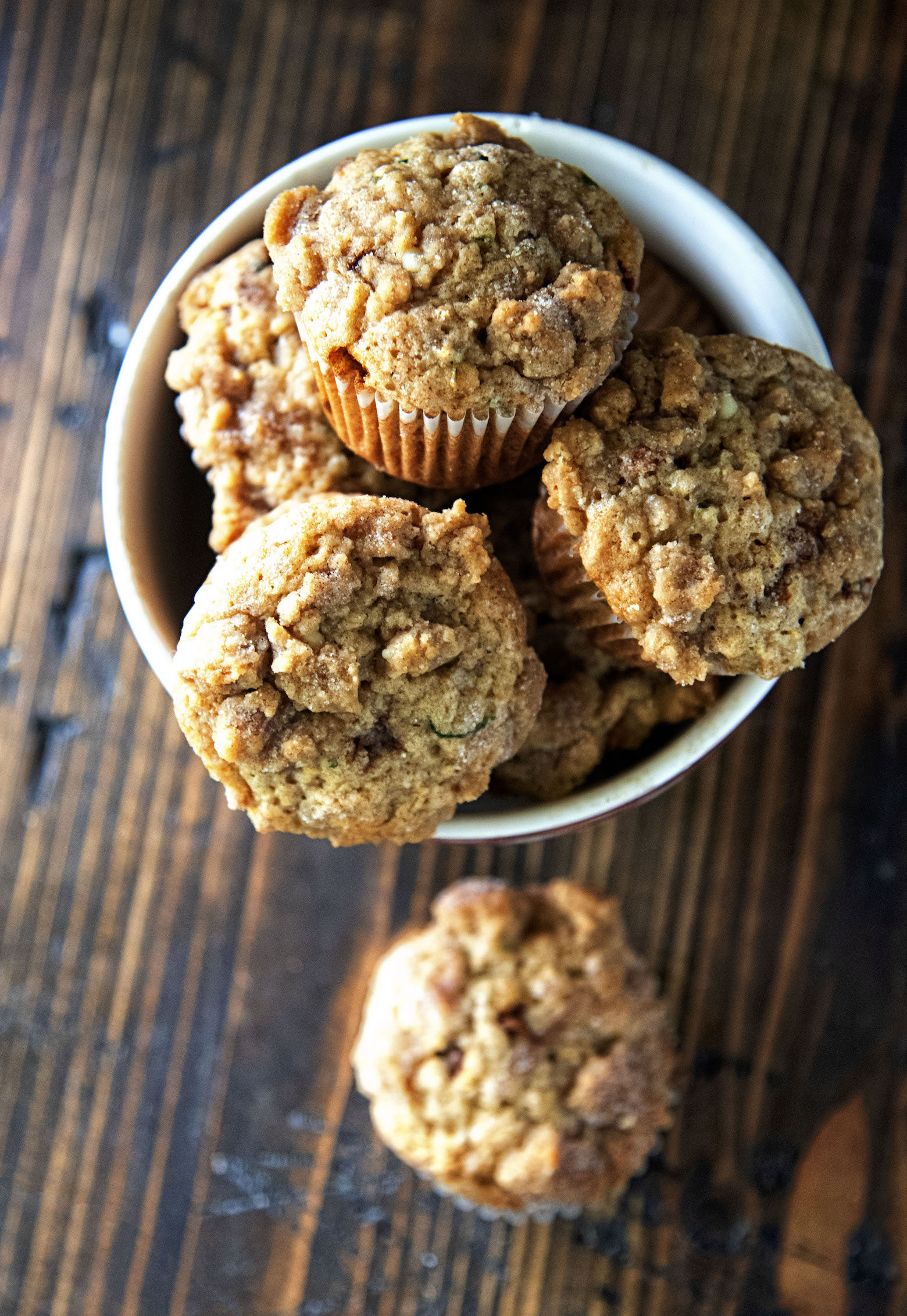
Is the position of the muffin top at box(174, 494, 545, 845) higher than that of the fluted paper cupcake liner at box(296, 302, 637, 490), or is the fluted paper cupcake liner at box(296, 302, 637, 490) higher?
the fluted paper cupcake liner at box(296, 302, 637, 490)

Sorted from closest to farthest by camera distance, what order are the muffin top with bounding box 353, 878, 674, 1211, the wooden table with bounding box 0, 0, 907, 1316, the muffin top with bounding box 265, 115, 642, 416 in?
the muffin top with bounding box 265, 115, 642, 416 → the muffin top with bounding box 353, 878, 674, 1211 → the wooden table with bounding box 0, 0, 907, 1316

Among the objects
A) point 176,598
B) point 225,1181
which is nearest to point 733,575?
point 176,598

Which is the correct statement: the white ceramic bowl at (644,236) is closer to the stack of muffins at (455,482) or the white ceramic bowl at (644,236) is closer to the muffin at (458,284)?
the stack of muffins at (455,482)

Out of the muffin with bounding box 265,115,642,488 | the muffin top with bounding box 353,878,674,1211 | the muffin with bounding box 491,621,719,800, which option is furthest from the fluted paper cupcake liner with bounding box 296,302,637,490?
the muffin top with bounding box 353,878,674,1211

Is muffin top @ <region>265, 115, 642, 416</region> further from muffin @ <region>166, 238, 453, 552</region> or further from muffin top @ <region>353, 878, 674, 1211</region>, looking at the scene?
muffin top @ <region>353, 878, 674, 1211</region>

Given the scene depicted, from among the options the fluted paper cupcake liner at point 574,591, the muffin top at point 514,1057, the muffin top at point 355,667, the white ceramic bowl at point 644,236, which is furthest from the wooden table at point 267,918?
the muffin top at point 355,667

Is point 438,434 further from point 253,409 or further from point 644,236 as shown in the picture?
point 644,236

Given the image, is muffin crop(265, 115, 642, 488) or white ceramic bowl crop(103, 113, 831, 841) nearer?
muffin crop(265, 115, 642, 488)

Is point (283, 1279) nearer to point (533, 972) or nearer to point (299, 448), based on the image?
point (533, 972)
